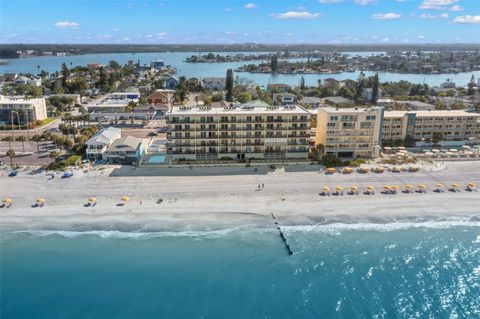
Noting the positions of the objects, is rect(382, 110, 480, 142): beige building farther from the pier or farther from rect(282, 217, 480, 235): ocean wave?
the pier

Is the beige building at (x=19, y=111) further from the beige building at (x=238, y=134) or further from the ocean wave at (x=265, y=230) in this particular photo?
the ocean wave at (x=265, y=230)

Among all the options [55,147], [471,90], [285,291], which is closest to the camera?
[285,291]

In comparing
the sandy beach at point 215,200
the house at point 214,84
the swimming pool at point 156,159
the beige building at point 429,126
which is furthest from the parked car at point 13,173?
the house at point 214,84

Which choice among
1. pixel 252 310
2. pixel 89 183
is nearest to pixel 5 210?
pixel 89 183

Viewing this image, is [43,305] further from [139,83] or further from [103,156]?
[139,83]

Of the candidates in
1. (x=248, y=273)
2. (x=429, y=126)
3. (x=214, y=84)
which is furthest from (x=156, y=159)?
(x=214, y=84)

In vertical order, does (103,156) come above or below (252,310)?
above
